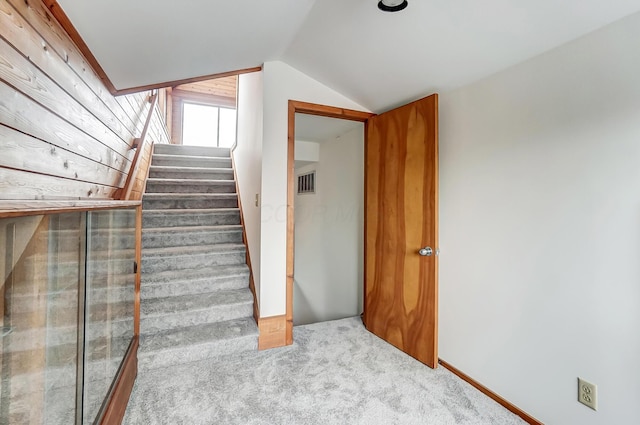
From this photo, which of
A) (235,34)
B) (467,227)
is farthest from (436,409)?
(235,34)

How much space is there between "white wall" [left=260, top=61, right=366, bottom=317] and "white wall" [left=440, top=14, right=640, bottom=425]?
1258 millimetres

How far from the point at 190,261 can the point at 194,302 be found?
1.63 feet

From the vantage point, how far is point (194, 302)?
2.58m

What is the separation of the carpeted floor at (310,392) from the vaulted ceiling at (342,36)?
197 cm

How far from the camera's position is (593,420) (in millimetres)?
1370

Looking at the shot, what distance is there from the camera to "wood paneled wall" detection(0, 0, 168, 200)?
3.72ft

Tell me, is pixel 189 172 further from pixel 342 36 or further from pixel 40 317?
pixel 40 317

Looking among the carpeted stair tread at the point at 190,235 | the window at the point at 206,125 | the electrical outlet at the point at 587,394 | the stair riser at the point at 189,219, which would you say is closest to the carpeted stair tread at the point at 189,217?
the stair riser at the point at 189,219

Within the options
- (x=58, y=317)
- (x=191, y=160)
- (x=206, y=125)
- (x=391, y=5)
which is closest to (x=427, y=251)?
(x=391, y=5)

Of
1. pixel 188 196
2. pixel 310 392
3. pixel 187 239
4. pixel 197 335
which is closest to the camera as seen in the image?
→ pixel 310 392

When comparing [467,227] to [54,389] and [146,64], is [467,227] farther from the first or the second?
[146,64]

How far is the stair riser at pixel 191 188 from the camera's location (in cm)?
375

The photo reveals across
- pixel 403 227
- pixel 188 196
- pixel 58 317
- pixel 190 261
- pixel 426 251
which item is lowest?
pixel 190 261

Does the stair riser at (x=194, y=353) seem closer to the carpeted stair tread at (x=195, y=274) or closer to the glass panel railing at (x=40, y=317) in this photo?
the carpeted stair tread at (x=195, y=274)
